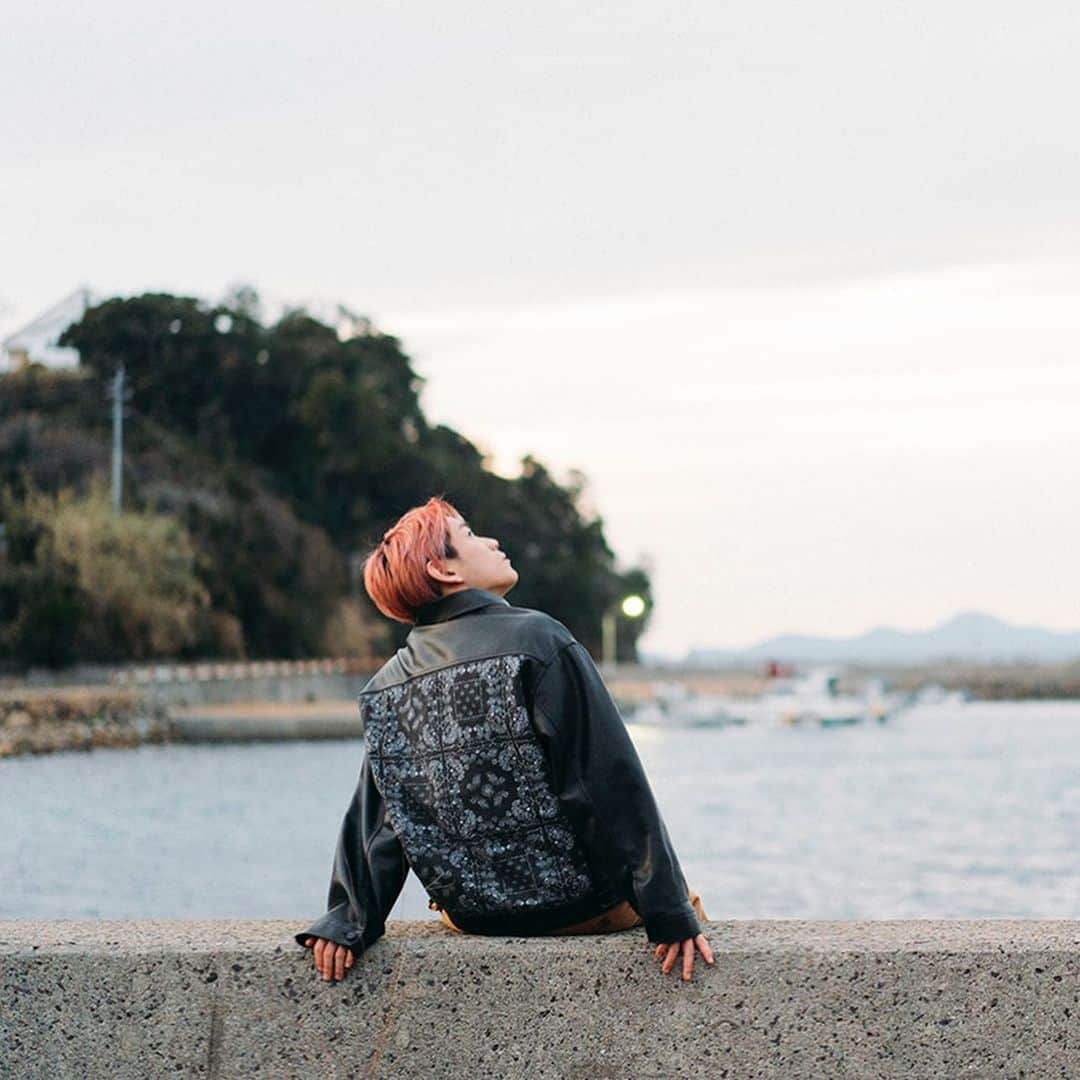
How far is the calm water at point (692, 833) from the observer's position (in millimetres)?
29719

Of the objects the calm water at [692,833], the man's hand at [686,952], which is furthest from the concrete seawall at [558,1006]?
the calm water at [692,833]

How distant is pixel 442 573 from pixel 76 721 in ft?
186

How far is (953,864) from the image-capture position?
121 ft

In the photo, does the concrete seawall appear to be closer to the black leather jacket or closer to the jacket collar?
the black leather jacket

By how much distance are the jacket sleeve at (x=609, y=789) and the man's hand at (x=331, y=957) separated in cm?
50

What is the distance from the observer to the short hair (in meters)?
4.07

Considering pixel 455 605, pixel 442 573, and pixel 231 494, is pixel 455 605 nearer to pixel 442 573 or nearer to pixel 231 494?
pixel 442 573

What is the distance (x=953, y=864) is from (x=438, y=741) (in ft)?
112

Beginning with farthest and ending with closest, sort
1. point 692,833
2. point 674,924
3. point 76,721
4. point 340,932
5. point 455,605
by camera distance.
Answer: point 76,721 → point 692,833 → point 455,605 → point 340,932 → point 674,924

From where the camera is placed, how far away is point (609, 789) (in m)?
3.85

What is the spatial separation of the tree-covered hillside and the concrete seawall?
56296mm

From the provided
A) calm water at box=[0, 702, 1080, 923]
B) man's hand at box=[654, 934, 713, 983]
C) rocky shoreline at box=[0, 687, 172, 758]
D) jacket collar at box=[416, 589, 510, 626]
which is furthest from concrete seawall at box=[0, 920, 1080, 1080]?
rocky shoreline at box=[0, 687, 172, 758]

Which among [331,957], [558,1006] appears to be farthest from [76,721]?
[558,1006]

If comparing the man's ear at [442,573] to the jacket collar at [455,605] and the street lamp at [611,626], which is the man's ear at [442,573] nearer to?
the jacket collar at [455,605]
